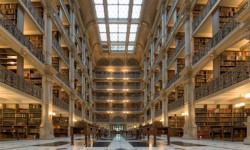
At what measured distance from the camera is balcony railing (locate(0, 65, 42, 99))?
11630mm

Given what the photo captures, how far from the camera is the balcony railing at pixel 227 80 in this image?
1112 centimetres

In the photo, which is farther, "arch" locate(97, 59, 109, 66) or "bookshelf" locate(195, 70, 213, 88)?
"arch" locate(97, 59, 109, 66)

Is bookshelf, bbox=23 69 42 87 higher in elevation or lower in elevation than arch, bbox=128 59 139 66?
lower

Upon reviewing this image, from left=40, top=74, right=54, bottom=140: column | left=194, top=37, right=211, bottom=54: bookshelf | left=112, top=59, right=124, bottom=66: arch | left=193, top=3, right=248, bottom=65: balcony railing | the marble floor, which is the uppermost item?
left=112, top=59, right=124, bottom=66: arch

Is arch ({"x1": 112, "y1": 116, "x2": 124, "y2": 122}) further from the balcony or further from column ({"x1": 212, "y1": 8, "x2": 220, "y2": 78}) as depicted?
column ({"x1": 212, "y1": 8, "x2": 220, "y2": 78})

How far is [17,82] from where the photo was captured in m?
13.4

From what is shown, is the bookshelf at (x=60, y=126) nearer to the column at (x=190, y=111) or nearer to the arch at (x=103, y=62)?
the column at (x=190, y=111)

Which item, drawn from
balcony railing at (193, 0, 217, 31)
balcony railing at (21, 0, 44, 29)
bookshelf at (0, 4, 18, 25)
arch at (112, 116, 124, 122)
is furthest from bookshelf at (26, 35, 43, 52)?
arch at (112, 116, 124, 122)

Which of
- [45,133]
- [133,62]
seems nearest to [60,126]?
[45,133]

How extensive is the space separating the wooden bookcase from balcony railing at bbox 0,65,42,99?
1761mm

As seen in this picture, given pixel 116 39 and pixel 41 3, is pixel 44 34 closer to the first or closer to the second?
pixel 41 3

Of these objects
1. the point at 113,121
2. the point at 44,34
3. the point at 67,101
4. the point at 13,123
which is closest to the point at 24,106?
the point at 13,123

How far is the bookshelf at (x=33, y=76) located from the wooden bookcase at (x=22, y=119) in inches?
52.2

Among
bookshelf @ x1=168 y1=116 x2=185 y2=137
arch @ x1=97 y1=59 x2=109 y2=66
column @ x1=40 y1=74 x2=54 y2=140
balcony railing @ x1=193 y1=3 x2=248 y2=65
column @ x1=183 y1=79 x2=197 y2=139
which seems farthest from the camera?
arch @ x1=97 y1=59 x2=109 y2=66
